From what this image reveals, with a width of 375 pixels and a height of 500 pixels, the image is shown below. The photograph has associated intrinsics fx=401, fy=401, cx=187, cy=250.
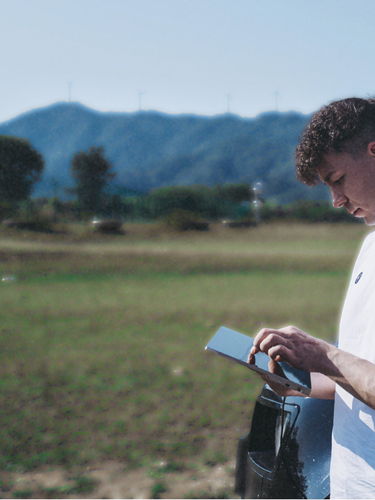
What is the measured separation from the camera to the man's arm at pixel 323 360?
837 mm

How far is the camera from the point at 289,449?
130cm

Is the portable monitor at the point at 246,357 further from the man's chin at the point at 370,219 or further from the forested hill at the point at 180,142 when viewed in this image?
the forested hill at the point at 180,142

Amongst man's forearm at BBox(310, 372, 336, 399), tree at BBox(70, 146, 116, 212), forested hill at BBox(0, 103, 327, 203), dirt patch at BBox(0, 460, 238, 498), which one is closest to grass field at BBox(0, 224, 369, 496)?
dirt patch at BBox(0, 460, 238, 498)

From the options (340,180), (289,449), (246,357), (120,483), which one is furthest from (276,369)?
(120,483)

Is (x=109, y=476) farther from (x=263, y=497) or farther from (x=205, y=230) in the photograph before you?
(x=205, y=230)

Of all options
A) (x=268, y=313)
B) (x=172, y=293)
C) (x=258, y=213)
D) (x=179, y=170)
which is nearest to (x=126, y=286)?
(x=172, y=293)

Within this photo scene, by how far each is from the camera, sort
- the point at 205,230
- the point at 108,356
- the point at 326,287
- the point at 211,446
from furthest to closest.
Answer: the point at 205,230
the point at 326,287
the point at 108,356
the point at 211,446

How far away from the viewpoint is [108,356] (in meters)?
4.79

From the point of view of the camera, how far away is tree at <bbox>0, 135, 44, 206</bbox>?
11875 mm

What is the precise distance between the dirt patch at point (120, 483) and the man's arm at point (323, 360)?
179 centimetres

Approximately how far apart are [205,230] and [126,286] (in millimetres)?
4641

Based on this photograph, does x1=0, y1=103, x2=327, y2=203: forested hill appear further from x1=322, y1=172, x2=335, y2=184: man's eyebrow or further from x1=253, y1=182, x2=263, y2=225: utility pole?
x1=322, y1=172, x2=335, y2=184: man's eyebrow

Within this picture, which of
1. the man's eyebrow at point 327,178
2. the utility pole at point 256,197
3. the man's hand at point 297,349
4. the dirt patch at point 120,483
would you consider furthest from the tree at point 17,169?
the man's hand at point 297,349

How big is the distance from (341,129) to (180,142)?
125 feet
